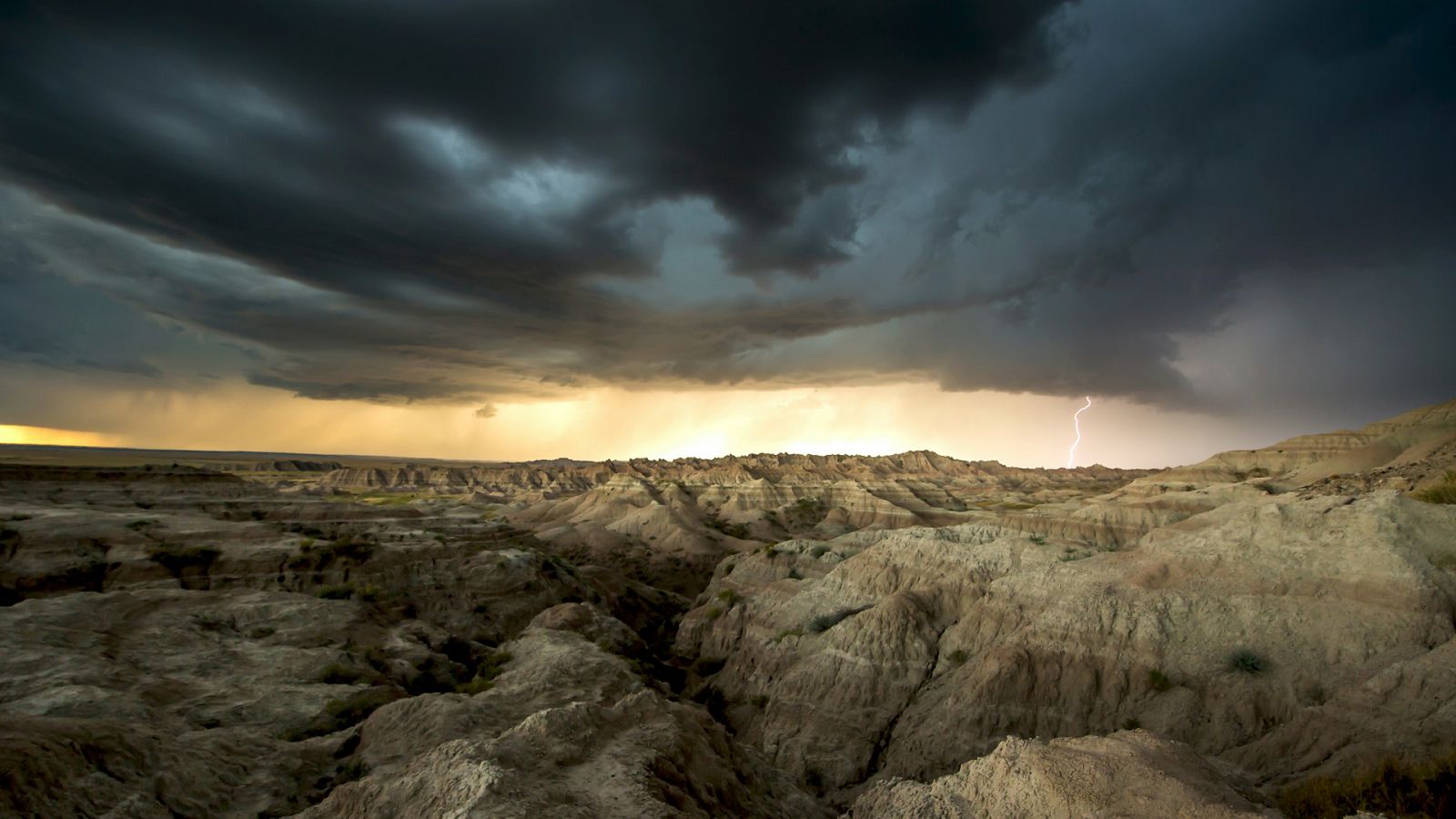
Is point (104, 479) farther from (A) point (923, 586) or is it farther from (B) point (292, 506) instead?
(A) point (923, 586)

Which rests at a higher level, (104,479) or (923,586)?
(104,479)

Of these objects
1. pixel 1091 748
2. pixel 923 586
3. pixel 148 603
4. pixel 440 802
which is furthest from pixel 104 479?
pixel 1091 748

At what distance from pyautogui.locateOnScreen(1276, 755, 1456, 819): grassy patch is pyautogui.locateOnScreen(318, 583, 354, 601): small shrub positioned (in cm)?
4929

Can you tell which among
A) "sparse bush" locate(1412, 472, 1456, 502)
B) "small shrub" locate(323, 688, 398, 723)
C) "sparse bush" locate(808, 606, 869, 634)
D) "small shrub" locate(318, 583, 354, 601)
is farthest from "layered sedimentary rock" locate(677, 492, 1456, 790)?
"small shrub" locate(318, 583, 354, 601)

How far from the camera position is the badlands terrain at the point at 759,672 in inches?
551

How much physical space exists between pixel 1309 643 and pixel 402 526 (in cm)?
7540

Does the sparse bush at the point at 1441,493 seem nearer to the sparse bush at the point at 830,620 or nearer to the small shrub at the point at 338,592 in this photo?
the sparse bush at the point at 830,620

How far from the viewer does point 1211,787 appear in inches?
502

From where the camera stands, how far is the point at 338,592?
41094 millimetres

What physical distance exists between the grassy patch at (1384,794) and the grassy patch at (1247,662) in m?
8.44

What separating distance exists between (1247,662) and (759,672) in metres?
25.9

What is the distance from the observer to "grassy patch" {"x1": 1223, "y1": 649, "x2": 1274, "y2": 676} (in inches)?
958

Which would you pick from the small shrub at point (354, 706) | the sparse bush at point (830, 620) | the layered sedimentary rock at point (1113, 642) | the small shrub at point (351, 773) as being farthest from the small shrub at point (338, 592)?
the sparse bush at point (830, 620)

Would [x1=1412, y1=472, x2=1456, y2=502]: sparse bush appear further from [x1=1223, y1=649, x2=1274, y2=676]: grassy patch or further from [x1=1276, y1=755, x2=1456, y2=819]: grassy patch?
[x1=1276, y1=755, x2=1456, y2=819]: grassy patch
